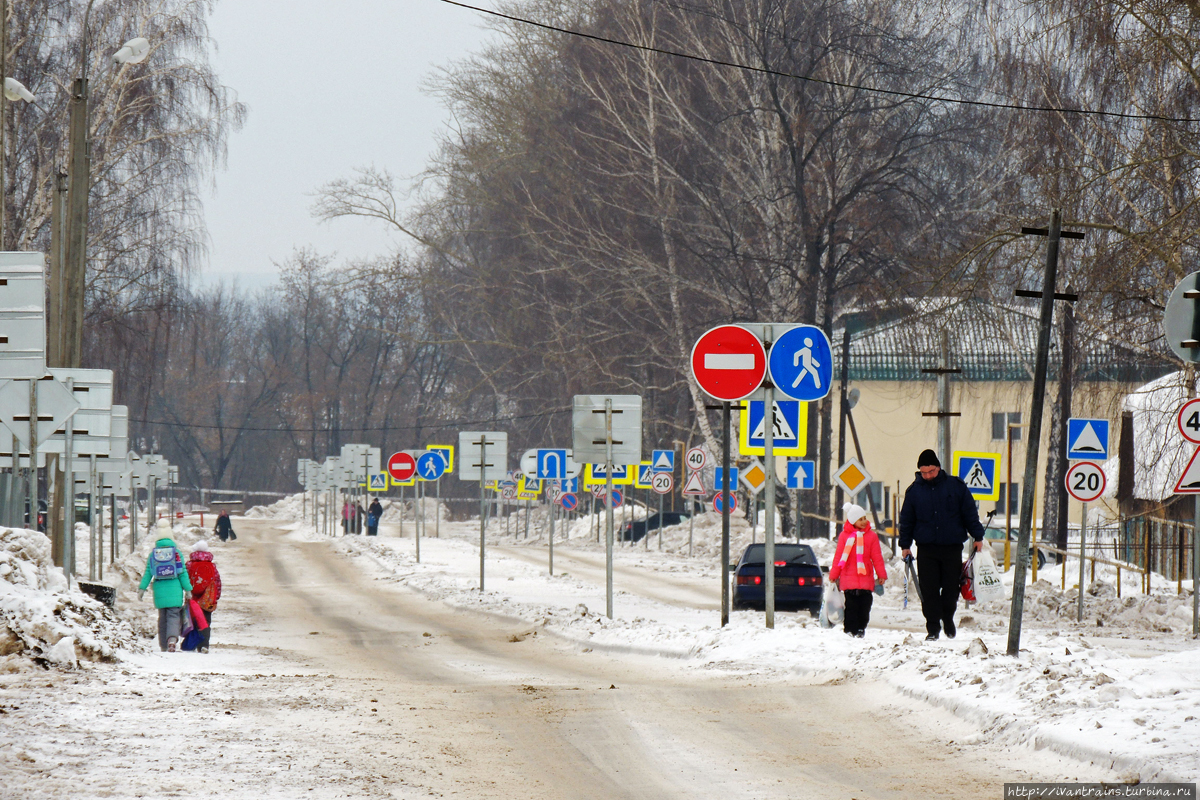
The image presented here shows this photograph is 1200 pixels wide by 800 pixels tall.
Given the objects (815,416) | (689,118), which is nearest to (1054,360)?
(815,416)

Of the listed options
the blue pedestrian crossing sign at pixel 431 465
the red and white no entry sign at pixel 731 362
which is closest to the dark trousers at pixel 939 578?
the red and white no entry sign at pixel 731 362

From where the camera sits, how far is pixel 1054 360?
40.6 m

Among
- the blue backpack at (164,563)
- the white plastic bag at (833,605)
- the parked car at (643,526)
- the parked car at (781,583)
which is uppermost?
the blue backpack at (164,563)

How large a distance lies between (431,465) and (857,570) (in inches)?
782

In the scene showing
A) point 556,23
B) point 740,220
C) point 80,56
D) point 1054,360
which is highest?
point 556,23

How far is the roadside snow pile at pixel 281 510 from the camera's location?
9044cm

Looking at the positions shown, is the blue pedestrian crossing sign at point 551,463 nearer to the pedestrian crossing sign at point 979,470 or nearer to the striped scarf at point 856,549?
the pedestrian crossing sign at point 979,470

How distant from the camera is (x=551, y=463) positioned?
34.6 meters

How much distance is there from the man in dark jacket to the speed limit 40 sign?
10.6 metres

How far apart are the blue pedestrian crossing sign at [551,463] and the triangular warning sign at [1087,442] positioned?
47.8 ft

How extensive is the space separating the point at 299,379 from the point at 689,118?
7042cm

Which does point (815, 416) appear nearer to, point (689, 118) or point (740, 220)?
point (740, 220)

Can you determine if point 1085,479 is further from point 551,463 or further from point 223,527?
point 223,527

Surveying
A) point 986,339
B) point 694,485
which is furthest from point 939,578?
point 694,485
